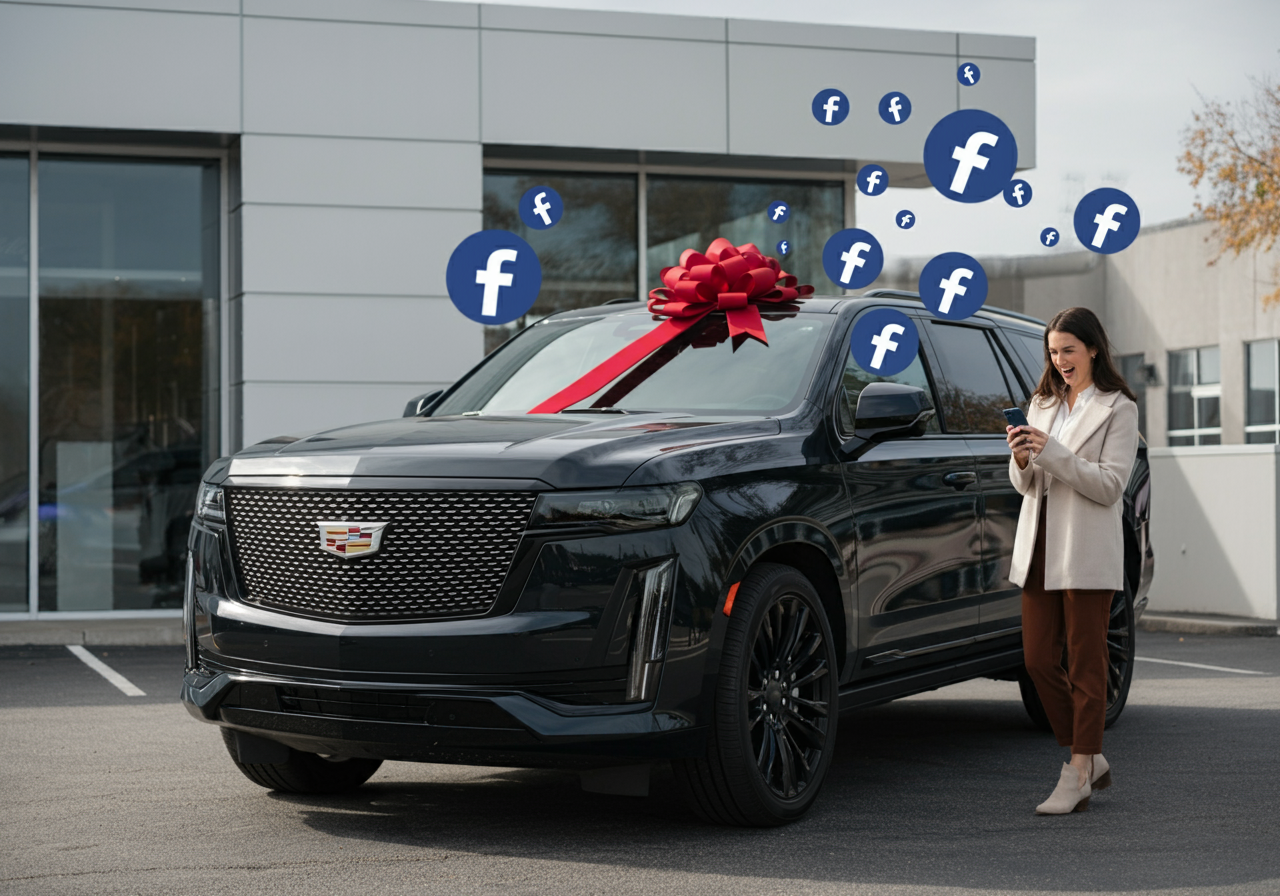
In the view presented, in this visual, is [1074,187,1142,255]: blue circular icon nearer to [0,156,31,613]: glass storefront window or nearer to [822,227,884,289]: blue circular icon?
[822,227,884,289]: blue circular icon

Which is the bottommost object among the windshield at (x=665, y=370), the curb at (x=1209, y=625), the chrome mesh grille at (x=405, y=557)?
the curb at (x=1209, y=625)

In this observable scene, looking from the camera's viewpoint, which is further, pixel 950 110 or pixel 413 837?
pixel 950 110

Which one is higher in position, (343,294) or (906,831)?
(343,294)

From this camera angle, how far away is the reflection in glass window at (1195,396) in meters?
39.2

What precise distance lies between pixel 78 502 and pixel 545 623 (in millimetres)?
10335

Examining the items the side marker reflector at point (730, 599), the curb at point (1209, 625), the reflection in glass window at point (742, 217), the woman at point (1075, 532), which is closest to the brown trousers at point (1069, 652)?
the woman at point (1075, 532)

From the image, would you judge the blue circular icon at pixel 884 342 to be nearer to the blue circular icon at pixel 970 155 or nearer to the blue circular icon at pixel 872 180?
the blue circular icon at pixel 970 155

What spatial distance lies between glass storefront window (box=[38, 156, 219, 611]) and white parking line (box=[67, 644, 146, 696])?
1.75 m

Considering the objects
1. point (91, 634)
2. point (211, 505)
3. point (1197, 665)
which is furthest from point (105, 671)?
point (1197, 665)

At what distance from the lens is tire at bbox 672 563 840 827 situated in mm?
5246

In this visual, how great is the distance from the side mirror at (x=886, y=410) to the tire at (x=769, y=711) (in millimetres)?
702

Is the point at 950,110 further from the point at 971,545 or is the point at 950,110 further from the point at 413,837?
the point at 413,837

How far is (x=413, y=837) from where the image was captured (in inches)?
215

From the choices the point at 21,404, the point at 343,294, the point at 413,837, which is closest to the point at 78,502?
the point at 21,404
